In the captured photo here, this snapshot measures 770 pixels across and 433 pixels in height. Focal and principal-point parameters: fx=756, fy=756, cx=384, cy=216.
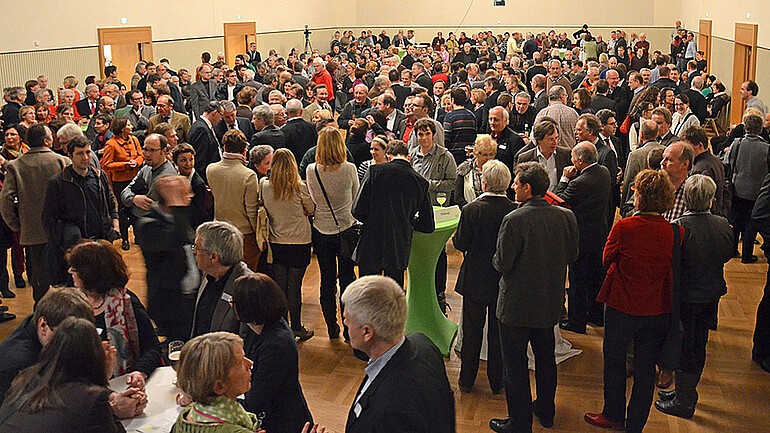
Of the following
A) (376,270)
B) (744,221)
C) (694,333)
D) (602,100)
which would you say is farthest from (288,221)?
(602,100)

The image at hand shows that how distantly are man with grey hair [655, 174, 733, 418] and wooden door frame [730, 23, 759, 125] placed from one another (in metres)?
12.0

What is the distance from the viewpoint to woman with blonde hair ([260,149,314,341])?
5.68m

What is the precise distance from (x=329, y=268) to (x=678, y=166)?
2732mm

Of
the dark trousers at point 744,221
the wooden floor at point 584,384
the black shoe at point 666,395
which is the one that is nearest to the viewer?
the wooden floor at point 584,384

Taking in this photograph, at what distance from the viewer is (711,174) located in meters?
6.14

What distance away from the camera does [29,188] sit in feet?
19.8

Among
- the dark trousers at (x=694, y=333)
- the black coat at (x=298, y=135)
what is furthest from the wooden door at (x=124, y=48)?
the dark trousers at (x=694, y=333)

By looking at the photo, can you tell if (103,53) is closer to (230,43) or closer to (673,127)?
(230,43)

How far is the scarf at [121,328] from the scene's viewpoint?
3.69 meters

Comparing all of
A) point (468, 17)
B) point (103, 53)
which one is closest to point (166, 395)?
point (103, 53)

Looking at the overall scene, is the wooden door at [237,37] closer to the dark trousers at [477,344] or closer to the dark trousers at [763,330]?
the dark trousers at [477,344]

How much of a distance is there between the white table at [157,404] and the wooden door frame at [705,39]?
20.3 m

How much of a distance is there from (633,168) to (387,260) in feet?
8.31

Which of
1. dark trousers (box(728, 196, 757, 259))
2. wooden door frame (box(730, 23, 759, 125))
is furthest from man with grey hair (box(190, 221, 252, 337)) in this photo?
wooden door frame (box(730, 23, 759, 125))
